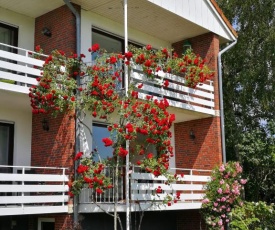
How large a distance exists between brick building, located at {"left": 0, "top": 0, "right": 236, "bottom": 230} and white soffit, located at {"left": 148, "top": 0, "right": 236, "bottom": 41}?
3 centimetres

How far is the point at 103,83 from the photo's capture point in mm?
11188

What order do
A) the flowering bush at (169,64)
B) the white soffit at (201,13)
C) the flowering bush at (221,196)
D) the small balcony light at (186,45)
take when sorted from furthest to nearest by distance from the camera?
1. the small balcony light at (186,45)
2. the white soffit at (201,13)
3. the flowering bush at (221,196)
4. the flowering bush at (169,64)

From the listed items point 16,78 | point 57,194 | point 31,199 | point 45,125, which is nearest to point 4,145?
point 45,125

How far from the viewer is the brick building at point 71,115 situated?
446 inches

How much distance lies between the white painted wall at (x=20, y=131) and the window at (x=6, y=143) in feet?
0.36

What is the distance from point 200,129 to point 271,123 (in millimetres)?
4143

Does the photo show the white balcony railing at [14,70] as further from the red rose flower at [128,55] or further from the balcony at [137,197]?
the balcony at [137,197]

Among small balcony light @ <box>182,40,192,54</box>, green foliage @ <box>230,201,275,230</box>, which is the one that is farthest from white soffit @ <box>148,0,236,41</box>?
green foliage @ <box>230,201,275,230</box>

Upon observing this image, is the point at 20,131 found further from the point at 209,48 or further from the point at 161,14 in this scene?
the point at 209,48

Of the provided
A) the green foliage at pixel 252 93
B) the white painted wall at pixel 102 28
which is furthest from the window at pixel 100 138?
the green foliage at pixel 252 93

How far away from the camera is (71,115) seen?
12.1 m

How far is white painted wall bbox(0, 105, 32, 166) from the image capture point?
1269cm

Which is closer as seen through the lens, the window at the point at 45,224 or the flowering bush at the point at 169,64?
the flowering bush at the point at 169,64

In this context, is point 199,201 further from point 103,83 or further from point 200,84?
point 103,83
